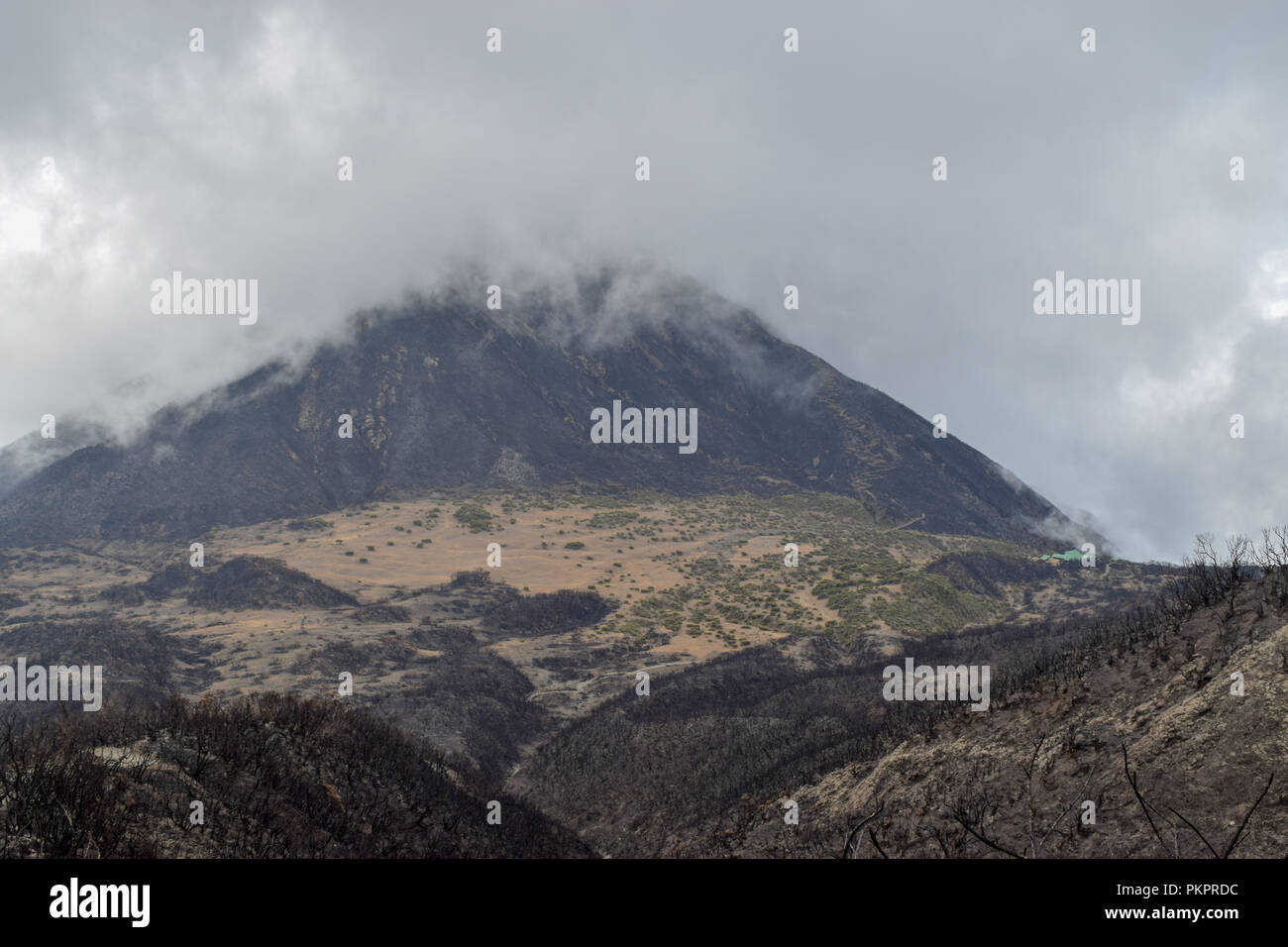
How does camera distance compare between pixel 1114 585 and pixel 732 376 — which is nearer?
pixel 1114 585

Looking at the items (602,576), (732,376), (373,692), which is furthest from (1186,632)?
(732,376)

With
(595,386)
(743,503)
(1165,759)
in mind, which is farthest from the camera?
(595,386)

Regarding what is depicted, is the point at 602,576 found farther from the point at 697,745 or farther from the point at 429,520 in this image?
the point at 697,745

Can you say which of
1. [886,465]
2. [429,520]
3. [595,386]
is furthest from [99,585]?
[886,465]

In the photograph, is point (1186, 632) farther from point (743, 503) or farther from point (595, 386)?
point (595, 386)

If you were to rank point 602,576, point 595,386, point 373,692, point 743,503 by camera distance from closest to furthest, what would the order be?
1. point 373,692
2. point 602,576
3. point 743,503
4. point 595,386

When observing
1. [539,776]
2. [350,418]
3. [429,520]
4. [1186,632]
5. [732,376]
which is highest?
[732,376]
